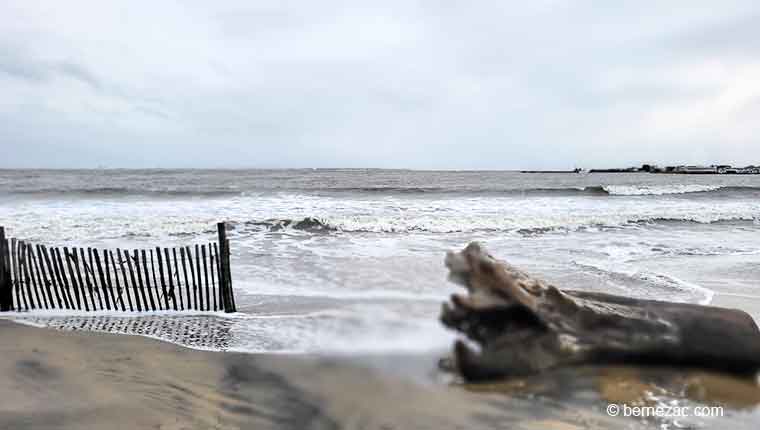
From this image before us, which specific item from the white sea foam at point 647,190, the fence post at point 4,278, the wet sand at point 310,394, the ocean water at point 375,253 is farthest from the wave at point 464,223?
the white sea foam at point 647,190

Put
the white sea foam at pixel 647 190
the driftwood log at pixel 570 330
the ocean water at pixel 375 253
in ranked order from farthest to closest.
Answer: the white sea foam at pixel 647 190, the ocean water at pixel 375 253, the driftwood log at pixel 570 330

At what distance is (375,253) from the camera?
1059 cm

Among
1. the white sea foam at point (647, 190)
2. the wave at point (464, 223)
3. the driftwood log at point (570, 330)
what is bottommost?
the wave at point (464, 223)

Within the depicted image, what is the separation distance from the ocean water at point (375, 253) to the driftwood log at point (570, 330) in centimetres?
102

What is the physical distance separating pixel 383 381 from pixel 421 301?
274cm

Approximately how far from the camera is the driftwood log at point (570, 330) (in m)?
3.46

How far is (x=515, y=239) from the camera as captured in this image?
1307cm

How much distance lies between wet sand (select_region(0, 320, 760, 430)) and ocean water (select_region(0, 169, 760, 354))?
2.03 feet

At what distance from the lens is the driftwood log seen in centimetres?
346

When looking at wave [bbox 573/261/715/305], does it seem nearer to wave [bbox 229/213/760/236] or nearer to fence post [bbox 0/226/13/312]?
wave [bbox 229/213/760/236]

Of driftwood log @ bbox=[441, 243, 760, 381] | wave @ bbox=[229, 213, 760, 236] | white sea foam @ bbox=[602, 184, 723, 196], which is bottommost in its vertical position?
wave @ bbox=[229, 213, 760, 236]

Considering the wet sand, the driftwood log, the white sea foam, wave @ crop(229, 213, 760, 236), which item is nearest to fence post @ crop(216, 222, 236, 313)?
Answer: the wet sand

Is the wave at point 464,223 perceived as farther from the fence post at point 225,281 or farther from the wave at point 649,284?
the fence post at point 225,281

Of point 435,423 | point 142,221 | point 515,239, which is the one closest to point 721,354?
point 435,423
